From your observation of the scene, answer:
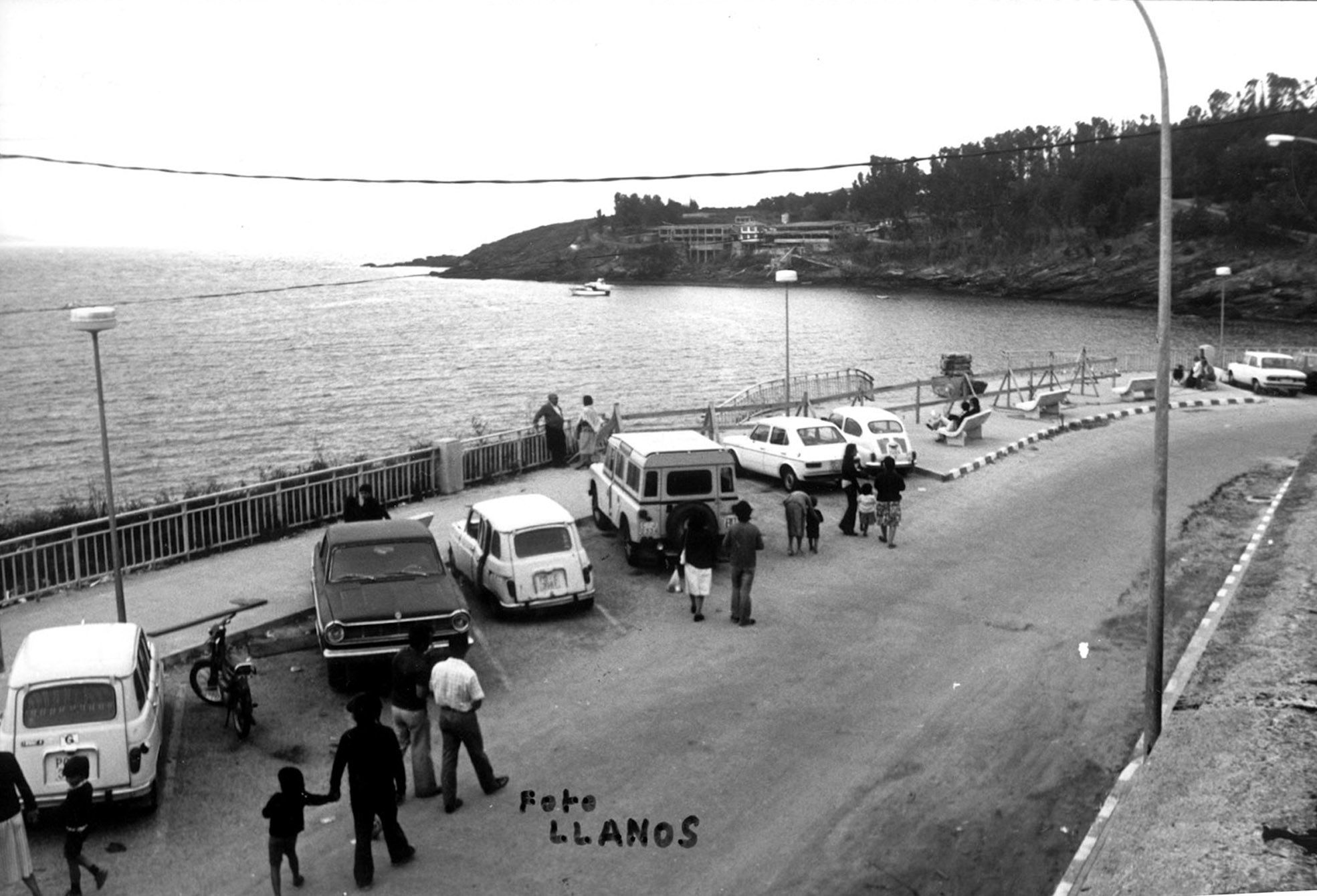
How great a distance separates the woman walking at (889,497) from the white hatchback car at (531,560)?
5.44 m

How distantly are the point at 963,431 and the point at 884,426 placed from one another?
12.6 ft

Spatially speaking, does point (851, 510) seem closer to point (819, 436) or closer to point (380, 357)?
point (819, 436)

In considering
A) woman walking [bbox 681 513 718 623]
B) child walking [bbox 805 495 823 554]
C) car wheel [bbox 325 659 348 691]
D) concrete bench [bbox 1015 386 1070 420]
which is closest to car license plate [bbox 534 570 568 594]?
woman walking [bbox 681 513 718 623]

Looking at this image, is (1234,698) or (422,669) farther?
(1234,698)

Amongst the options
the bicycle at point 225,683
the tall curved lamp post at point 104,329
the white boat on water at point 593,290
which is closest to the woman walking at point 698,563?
the bicycle at point 225,683

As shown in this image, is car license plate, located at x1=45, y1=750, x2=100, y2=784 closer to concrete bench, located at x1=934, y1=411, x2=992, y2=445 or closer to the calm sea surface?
concrete bench, located at x1=934, y1=411, x2=992, y2=445

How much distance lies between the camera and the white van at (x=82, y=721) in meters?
9.44

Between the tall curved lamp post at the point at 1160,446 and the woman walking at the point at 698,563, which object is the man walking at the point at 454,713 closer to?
the woman walking at the point at 698,563

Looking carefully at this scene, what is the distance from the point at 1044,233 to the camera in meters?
156

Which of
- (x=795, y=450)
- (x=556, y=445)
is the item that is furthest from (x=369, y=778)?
(x=556, y=445)

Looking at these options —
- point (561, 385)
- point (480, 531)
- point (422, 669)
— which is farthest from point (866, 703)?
point (561, 385)

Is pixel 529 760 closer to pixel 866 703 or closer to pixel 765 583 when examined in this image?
pixel 866 703

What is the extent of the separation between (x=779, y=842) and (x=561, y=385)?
62607 millimetres

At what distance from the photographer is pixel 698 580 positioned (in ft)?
50.1
